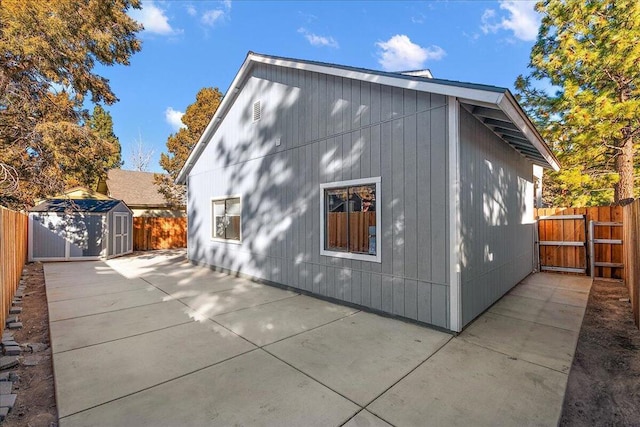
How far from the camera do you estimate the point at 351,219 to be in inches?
216

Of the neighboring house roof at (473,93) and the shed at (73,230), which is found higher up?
the neighboring house roof at (473,93)

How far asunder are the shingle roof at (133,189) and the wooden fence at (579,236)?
63.1 feet

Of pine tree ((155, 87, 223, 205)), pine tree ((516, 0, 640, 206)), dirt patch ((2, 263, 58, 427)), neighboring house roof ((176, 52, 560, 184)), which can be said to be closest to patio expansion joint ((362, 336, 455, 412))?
dirt patch ((2, 263, 58, 427))

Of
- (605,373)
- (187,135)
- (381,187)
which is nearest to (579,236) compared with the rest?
(605,373)

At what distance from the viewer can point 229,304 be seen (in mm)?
5605

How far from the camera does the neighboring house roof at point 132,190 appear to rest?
20000 millimetres

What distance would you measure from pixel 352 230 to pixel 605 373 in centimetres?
360

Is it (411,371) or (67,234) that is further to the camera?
(67,234)

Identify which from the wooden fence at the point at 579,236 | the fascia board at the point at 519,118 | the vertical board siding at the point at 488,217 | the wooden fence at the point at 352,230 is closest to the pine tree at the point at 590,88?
the wooden fence at the point at 579,236

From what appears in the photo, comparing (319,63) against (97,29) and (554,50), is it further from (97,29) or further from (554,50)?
(554,50)

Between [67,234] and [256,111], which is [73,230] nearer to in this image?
[67,234]

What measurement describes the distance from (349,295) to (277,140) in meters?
3.92

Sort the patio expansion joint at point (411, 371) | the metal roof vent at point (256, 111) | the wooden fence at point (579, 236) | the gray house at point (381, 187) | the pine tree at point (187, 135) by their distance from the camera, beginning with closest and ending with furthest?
the patio expansion joint at point (411, 371) < the gray house at point (381, 187) < the metal roof vent at point (256, 111) < the wooden fence at point (579, 236) < the pine tree at point (187, 135)

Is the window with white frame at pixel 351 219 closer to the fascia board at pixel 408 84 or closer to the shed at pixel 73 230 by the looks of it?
the fascia board at pixel 408 84
